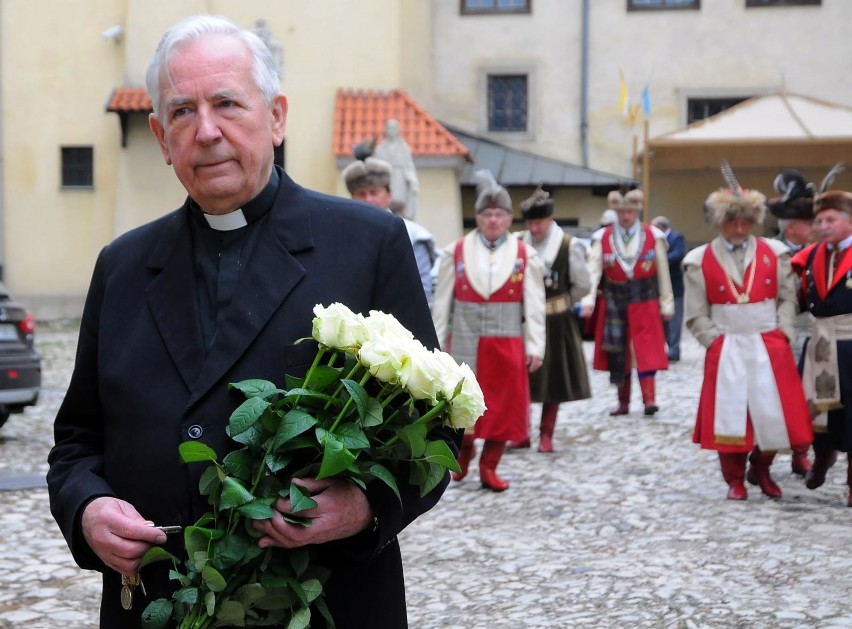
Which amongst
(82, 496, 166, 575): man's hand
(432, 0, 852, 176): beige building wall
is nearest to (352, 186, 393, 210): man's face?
(82, 496, 166, 575): man's hand

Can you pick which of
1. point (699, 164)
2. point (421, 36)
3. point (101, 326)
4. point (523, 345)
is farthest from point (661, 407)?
point (421, 36)

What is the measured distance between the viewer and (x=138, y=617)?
2.51 meters

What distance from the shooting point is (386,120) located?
80.5ft

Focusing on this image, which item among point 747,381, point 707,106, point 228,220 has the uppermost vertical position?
point 707,106

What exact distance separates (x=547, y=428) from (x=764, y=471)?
2.34 metres

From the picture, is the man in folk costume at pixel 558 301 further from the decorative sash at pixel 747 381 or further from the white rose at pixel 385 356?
the white rose at pixel 385 356

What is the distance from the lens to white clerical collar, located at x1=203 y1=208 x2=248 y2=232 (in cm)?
256

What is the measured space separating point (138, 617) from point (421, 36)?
26.6 metres

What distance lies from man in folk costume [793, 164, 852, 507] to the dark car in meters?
6.11

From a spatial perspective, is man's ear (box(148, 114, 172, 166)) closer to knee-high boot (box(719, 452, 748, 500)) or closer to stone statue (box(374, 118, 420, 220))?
Answer: knee-high boot (box(719, 452, 748, 500))

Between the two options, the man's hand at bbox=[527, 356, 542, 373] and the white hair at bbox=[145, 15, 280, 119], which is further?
the man's hand at bbox=[527, 356, 542, 373]

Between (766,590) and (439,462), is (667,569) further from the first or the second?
(439,462)

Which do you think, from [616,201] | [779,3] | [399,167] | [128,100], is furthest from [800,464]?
[779,3]

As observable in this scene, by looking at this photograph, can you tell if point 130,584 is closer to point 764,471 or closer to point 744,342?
point 744,342
